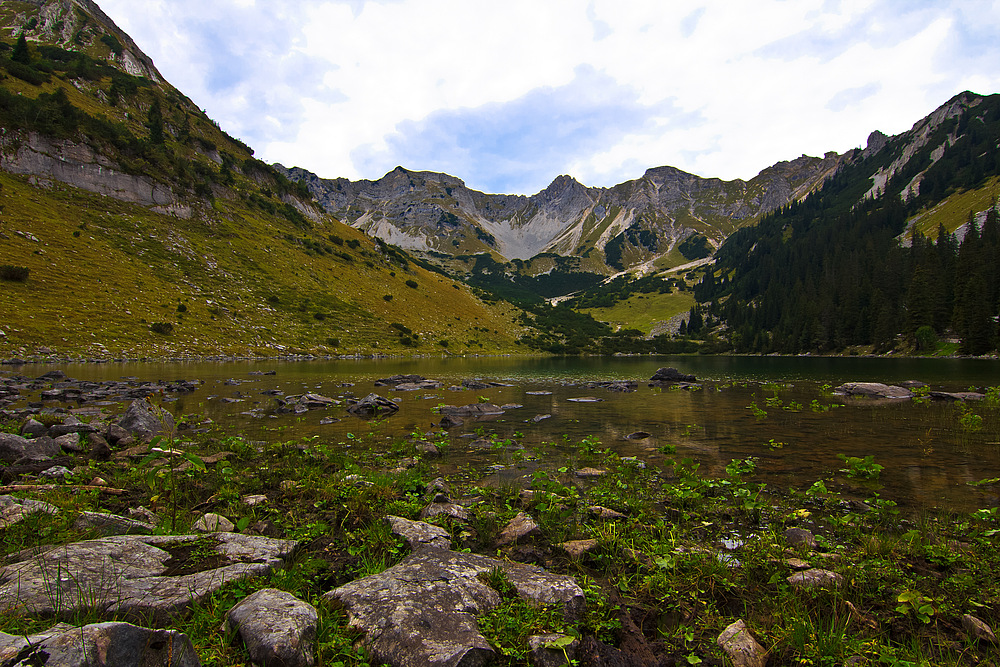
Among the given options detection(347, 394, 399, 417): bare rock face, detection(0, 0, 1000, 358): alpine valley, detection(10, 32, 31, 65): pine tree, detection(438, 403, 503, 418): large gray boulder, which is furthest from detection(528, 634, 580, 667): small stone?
detection(10, 32, 31, 65): pine tree

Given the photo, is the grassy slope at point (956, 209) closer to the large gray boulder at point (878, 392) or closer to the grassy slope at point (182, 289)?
the large gray boulder at point (878, 392)

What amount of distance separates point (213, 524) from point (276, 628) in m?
3.77

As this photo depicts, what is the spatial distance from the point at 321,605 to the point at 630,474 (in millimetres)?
7545

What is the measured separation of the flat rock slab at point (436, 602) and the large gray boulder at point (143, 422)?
1157 cm

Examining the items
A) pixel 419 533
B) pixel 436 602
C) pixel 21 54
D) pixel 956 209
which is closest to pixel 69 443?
pixel 419 533

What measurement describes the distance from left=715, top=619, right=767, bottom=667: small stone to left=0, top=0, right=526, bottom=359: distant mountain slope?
5281cm

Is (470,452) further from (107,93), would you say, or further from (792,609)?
(107,93)

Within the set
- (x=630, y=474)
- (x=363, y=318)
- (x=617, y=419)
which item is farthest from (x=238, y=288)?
(x=630, y=474)

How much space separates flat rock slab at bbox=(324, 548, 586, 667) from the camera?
3289 millimetres

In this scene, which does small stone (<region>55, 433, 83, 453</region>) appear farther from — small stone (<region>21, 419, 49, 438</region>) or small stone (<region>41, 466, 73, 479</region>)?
small stone (<region>41, 466, 73, 479</region>)

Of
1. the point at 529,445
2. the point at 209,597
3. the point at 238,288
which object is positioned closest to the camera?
the point at 209,597

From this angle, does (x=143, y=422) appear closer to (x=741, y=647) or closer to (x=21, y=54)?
(x=741, y=647)

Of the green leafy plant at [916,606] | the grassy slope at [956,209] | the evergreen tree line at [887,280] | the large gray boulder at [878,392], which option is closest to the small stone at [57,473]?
the green leafy plant at [916,606]

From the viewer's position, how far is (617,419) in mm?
18922
